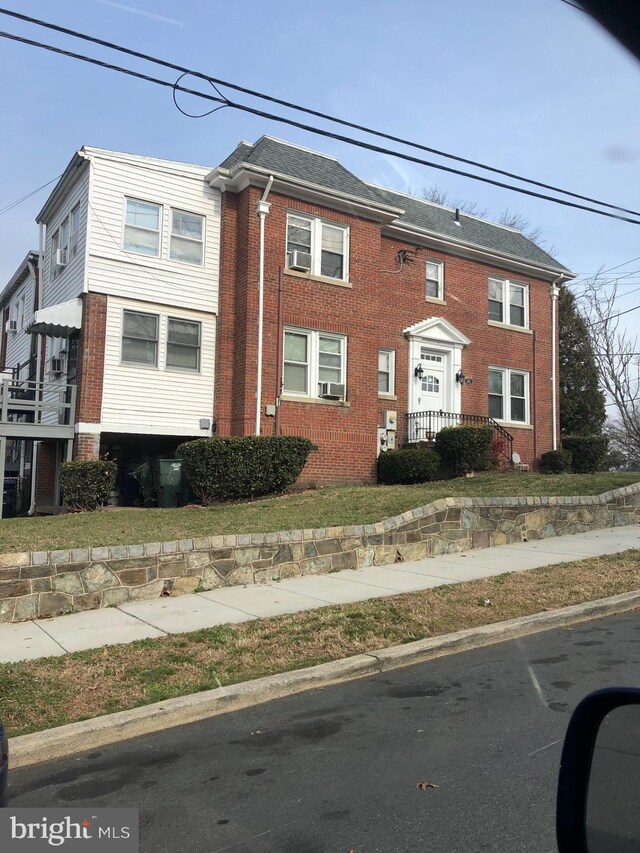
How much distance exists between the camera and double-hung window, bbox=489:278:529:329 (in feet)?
75.1

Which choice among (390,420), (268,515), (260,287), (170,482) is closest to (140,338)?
(260,287)

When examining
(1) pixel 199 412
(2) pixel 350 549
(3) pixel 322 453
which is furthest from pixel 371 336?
(2) pixel 350 549

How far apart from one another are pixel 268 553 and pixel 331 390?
886 cm

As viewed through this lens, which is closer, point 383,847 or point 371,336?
point 383,847

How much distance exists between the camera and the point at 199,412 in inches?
698

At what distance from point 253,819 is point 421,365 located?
17826mm

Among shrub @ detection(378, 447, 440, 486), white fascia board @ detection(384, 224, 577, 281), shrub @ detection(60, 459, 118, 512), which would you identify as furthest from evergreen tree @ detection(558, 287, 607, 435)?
shrub @ detection(60, 459, 118, 512)

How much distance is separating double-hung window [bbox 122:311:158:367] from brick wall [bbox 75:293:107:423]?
600 millimetres

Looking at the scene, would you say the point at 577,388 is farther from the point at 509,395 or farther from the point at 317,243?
the point at 317,243

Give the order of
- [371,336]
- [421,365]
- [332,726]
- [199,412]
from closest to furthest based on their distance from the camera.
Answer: [332,726], [199,412], [371,336], [421,365]

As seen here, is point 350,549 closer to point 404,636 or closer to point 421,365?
point 404,636

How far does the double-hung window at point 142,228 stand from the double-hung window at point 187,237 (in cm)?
39

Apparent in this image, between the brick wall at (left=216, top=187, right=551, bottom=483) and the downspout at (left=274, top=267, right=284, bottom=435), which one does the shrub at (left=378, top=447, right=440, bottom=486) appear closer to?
the brick wall at (left=216, top=187, right=551, bottom=483)

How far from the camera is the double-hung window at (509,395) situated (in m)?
22.4
